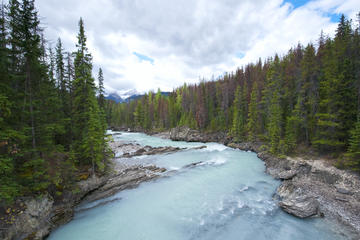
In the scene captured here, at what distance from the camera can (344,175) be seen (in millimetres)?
12211

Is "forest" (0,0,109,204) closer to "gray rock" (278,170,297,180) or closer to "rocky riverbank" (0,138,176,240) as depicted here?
"rocky riverbank" (0,138,176,240)

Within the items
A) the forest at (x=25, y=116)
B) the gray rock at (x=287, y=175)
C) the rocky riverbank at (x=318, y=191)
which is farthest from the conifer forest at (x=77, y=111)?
the gray rock at (x=287, y=175)

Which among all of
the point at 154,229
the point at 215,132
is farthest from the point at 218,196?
the point at 215,132

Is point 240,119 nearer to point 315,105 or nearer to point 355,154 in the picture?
point 315,105

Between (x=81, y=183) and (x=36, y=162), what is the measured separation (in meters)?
5.00

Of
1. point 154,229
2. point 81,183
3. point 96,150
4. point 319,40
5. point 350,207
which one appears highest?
point 319,40

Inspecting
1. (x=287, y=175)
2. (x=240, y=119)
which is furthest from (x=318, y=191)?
(x=240, y=119)

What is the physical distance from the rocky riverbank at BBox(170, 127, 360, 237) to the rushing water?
28.3 inches

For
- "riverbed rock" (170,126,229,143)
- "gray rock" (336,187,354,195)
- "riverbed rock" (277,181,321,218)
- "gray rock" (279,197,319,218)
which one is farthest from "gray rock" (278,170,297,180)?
"riverbed rock" (170,126,229,143)

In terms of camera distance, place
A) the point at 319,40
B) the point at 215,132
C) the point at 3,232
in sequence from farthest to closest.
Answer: the point at 215,132 → the point at 319,40 → the point at 3,232

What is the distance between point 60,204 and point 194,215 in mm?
9095

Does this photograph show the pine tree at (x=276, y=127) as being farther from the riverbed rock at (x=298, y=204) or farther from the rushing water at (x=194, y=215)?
the riverbed rock at (x=298, y=204)

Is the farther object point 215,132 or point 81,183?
point 215,132

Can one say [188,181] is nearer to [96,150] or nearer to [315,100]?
[96,150]
